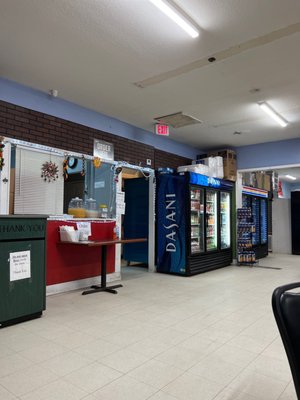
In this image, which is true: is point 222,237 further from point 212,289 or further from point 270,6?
point 270,6

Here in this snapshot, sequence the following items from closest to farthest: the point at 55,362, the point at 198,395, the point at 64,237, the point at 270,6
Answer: the point at 198,395 < the point at 55,362 < the point at 270,6 < the point at 64,237

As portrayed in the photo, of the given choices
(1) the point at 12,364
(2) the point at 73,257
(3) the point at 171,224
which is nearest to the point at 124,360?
(1) the point at 12,364

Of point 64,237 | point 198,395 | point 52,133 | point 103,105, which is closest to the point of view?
point 198,395

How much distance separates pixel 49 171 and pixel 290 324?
454 centimetres

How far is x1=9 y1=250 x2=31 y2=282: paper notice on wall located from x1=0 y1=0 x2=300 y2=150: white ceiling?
100 inches

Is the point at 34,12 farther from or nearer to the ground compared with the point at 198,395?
farther from the ground

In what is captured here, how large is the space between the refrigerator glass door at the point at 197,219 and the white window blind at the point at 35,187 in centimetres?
302

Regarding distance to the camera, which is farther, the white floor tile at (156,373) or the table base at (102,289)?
the table base at (102,289)

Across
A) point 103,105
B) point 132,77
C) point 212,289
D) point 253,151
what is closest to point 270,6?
point 132,77

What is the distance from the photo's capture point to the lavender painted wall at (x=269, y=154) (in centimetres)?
783

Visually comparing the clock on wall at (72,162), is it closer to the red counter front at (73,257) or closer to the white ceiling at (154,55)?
the red counter front at (73,257)

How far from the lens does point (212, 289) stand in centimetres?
540

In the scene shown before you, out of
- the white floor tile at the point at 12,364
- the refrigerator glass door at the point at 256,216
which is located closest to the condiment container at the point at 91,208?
the white floor tile at the point at 12,364

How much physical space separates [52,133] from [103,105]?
1.13m
